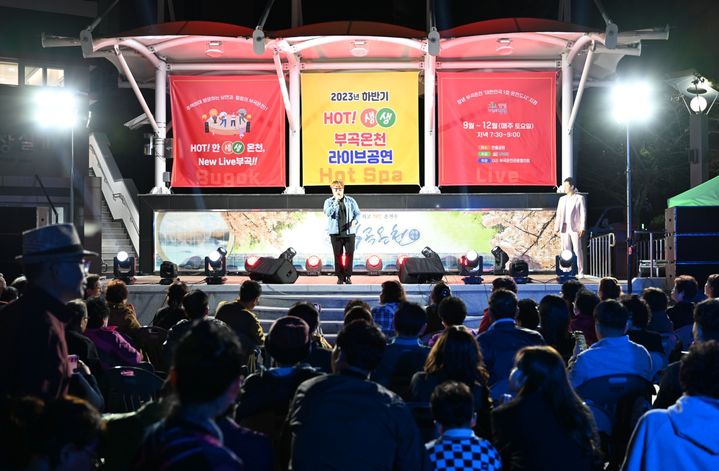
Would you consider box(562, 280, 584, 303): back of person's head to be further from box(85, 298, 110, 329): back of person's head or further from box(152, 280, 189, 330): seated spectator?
box(85, 298, 110, 329): back of person's head

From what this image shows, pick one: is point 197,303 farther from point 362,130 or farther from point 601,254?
point 601,254

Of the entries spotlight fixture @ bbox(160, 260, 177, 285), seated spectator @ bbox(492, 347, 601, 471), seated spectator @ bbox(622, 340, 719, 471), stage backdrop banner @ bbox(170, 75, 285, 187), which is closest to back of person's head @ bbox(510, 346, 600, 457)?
seated spectator @ bbox(492, 347, 601, 471)

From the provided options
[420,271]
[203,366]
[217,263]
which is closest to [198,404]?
[203,366]

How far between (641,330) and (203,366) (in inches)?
188

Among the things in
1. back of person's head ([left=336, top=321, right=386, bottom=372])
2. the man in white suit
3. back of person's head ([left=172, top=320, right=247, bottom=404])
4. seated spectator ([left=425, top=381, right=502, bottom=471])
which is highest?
the man in white suit

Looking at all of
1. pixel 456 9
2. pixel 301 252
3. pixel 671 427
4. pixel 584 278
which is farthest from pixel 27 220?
pixel 671 427

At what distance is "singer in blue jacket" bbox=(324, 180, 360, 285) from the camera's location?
15.1m

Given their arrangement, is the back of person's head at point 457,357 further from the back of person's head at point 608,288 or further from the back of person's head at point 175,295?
the back of person's head at point 175,295

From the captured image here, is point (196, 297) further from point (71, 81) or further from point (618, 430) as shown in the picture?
point (71, 81)

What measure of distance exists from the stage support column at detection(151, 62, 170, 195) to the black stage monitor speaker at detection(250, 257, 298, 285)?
4.52 metres

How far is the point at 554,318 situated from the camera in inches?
250

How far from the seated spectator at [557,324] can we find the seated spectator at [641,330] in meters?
0.48

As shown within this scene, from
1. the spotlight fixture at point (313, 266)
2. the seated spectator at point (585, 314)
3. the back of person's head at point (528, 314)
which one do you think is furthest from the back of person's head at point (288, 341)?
the spotlight fixture at point (313, 266)

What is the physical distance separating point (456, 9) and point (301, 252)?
8.19m
